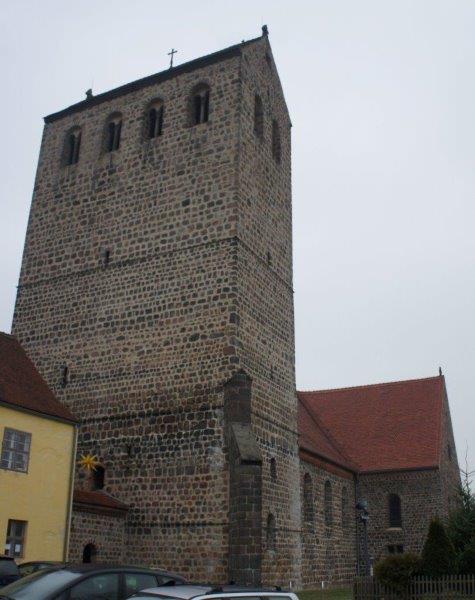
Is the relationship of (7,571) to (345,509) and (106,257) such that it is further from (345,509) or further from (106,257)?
(345,509)

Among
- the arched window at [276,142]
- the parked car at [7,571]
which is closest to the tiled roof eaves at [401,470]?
the arched window at [276,142]

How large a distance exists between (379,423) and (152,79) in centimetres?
2017

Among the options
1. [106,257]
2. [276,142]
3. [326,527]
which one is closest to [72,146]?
[106,257]

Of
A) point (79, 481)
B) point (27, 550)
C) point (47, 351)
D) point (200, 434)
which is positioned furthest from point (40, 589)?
point (47, 351)

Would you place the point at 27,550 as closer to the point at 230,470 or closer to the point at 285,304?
the point at 230,470

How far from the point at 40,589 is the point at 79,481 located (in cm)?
1313

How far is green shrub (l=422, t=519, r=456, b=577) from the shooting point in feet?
60.4

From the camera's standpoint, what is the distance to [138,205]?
23.6m

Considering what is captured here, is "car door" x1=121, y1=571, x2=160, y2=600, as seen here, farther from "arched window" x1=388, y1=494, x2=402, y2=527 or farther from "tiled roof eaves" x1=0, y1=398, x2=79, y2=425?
"arched window" x1=388, y1=494, x2=402, y2=527

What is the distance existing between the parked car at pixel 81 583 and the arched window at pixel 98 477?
1143 cm

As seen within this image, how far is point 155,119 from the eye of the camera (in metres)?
25.0

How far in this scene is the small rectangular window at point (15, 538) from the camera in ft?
55.7

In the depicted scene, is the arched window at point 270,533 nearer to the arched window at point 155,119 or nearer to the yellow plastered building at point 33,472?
the yellow plastered building at point 33,472

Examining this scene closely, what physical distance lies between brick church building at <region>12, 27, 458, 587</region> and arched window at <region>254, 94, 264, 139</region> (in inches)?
3.0
